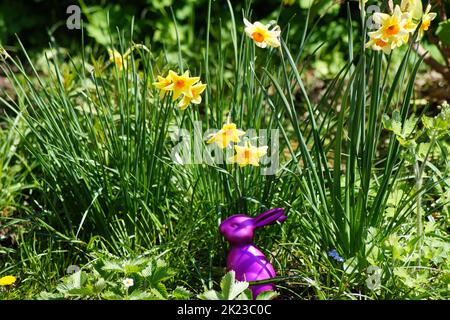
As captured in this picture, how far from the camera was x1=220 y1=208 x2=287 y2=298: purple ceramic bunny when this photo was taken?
5.89ft

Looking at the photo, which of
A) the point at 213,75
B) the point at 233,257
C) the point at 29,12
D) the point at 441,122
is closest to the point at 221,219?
the point at 233,257

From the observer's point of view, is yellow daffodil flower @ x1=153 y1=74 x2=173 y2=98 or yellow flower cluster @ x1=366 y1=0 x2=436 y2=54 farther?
yellow daffodil flower @ x1=153 y1=74 x2=173 y2=98

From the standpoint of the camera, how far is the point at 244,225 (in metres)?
1.81

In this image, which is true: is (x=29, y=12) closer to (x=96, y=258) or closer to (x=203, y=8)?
(x=203, y=8)

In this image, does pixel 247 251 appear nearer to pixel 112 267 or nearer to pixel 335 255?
pixel 335 255

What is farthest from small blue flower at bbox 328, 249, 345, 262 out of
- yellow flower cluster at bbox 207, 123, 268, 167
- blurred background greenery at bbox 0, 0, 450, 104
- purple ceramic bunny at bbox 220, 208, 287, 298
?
blurred background greenery at bbox 0, 0, 450, 104

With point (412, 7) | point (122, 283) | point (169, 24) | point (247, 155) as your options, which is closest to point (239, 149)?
point (247, 155)

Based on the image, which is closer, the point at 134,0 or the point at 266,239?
the point at 266,239

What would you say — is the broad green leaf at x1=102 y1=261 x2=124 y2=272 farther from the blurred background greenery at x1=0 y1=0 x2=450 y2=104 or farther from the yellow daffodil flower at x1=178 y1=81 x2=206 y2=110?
the blurred background greenery at x1=0 y1=0 x2=450 y2=104

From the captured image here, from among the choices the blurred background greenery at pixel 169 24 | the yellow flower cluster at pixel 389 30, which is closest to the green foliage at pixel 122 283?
the yellow flower cluster at pixel 389 30

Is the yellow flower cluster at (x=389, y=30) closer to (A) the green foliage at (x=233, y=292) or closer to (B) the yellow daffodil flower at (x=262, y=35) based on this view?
(B) the yellow daffodil flower at (x=262, y=35)

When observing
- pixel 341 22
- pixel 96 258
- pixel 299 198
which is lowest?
pixel 96 258

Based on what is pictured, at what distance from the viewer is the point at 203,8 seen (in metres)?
3.86

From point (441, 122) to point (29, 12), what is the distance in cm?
283
